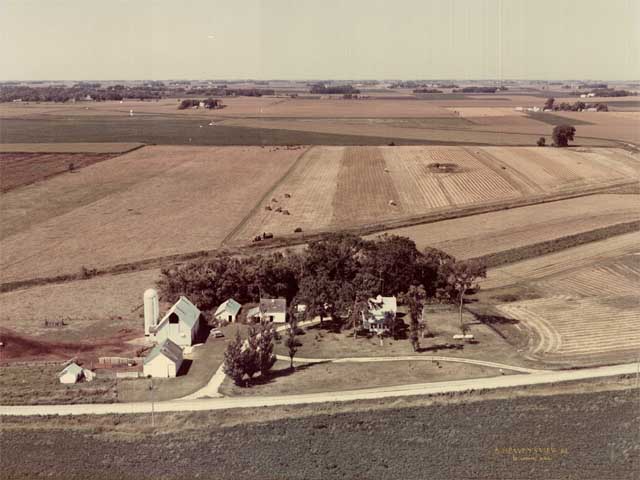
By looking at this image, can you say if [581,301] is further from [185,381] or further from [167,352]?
[167,352]

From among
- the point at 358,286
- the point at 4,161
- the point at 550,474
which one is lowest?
the point at 550,474

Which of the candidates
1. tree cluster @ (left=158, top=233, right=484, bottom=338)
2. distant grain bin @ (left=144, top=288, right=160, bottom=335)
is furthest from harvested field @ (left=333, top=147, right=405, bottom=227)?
distant grain bin @ (left=144, top=288, right=160, bottom=335)

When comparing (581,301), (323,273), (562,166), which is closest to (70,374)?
(323,273)

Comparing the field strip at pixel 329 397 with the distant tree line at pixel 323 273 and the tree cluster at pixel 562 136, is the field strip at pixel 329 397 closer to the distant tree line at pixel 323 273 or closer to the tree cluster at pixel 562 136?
the distant tree line at pixel 323 273

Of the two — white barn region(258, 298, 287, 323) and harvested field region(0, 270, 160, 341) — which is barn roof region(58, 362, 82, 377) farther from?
white barn region(258, 298, 287, 323)

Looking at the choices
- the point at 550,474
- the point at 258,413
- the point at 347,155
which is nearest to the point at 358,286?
the point at 258,413

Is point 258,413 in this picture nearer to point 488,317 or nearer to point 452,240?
point 488,317
